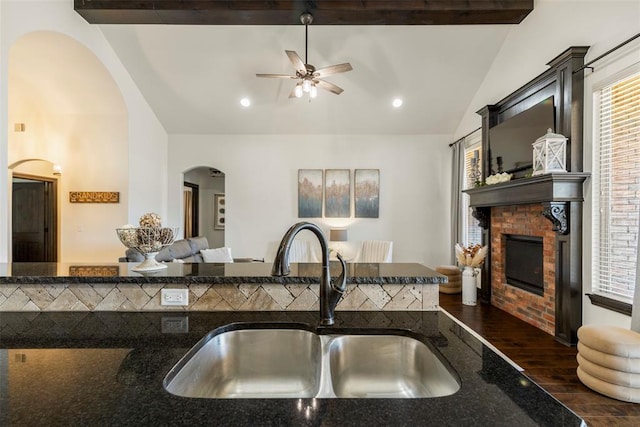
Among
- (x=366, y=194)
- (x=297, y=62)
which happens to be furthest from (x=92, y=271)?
(x=366, y=194)

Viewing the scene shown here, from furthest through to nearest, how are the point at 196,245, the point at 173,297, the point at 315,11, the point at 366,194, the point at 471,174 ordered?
the point at 366,194 → the point at 471,174 → the point at 196,245 → the point at 315,11 → the point at 173,297

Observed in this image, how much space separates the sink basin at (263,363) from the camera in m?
1.08

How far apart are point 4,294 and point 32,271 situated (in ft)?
0.44

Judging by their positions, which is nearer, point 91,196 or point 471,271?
point 471,271

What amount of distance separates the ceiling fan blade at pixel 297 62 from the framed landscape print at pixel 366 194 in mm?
2606

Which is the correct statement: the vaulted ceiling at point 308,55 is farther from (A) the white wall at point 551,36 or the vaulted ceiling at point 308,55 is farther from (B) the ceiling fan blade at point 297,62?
(B) the ceiling fan blade at point 297,62

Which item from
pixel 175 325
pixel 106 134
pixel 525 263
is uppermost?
pixel 106 134

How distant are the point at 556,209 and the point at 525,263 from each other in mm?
1012

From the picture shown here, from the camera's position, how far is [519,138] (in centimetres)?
361

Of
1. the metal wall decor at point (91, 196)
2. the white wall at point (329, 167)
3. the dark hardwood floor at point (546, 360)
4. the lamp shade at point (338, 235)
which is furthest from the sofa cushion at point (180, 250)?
the dark hardwood floor at point (546, 360)

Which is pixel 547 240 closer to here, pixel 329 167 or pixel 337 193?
pixel 337 193

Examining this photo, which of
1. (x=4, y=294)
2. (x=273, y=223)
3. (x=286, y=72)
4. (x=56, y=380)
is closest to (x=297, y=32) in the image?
(x=286, y=72)

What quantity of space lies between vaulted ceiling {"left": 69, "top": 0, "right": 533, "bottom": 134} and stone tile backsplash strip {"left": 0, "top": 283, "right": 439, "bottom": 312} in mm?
3511

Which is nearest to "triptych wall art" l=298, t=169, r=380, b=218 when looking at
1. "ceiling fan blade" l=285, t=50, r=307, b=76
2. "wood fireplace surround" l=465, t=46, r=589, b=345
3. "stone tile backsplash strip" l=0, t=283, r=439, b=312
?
"wood fireplace surround" l=465, t=46, r=589, b=345
